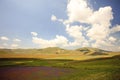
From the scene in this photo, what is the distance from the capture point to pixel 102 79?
14.6 meters

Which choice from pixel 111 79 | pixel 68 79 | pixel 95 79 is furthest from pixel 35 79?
pixel 111 79

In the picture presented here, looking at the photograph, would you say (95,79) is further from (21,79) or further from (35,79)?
(21,79)

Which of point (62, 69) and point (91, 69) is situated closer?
point (91, 69)

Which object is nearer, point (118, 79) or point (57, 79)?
point (118, 79)

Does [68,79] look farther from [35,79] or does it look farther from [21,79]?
[21,79]

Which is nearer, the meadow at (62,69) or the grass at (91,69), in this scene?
the grass at (91,69)

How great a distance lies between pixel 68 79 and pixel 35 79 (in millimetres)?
3642

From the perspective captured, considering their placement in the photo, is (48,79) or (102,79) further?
(48,79)

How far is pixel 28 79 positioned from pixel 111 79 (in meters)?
8.47

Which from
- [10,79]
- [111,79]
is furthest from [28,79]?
[111,79]

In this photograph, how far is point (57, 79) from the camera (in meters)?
16.1

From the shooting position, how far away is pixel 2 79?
620 inches

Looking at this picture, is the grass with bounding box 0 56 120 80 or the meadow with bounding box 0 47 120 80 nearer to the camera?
the grass with bounding box 0 56 120 80

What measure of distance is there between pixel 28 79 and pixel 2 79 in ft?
8.68
